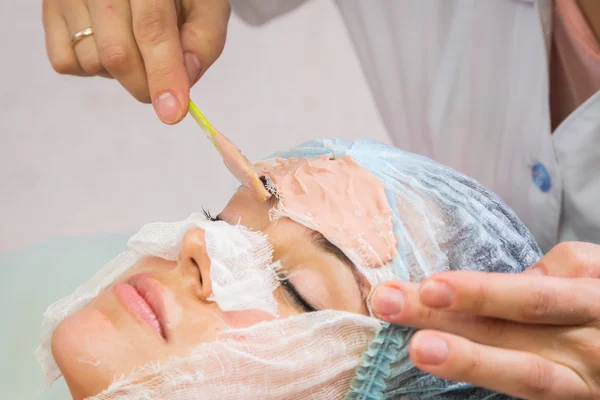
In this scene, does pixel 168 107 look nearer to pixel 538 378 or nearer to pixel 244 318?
pixel 244 318

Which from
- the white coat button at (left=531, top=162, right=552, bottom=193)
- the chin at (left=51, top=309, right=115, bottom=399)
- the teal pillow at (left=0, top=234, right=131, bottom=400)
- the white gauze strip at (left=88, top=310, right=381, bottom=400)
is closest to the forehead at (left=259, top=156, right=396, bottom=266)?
the white gauze strip at (left=88, top=310, right=381, bottom=400)

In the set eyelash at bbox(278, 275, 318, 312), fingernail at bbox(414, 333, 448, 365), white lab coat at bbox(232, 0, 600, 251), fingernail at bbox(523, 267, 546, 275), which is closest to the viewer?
fingernail at bbox(414, 333, 448, 365)

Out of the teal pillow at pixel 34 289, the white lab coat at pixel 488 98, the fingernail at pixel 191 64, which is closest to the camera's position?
the fingernail at pixel 191 64

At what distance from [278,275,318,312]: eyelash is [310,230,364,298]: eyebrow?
8 centimetres

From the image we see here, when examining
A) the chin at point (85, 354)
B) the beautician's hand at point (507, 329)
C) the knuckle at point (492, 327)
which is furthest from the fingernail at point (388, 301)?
the chin at point (85, 354)

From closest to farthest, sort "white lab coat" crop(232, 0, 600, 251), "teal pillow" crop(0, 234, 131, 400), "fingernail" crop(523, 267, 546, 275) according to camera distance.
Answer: "fingernail" crop(523, 267, 546, 275)
"white lab coat" crop(232, 0, 600, 251)
"teal pillow" crop(0, 234, 131, 400)

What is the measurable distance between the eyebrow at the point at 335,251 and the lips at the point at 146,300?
0.83ft

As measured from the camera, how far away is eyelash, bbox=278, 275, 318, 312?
85 centimetres

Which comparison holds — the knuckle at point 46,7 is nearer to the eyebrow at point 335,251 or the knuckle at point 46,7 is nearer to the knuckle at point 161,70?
the knuckle at point 161,70

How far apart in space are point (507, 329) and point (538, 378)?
7 cm

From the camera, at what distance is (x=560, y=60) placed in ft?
3.76

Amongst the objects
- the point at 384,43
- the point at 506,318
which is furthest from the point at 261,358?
the point at 384,43

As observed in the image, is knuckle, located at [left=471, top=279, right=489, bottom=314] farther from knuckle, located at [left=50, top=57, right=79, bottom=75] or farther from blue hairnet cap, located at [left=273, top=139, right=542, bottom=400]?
knuckle, located at [left=50, top=57, right=79, bottom=75]

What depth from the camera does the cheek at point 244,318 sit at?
82 cm
